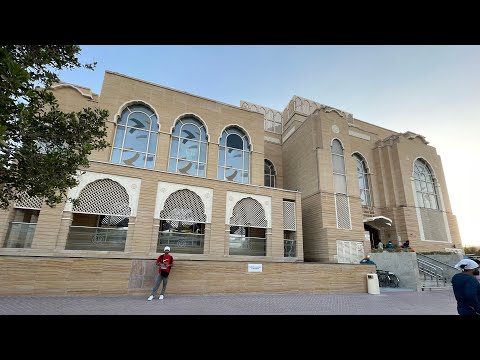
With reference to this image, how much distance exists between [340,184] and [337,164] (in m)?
1.75

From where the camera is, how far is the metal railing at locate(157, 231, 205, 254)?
45.9 feet

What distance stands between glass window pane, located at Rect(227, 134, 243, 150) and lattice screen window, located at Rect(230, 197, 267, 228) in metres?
4.19

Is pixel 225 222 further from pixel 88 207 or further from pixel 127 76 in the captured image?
pixel 127 76

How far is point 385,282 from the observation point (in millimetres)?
14008

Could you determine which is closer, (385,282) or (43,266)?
(43,266)

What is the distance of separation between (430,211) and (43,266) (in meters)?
28.6

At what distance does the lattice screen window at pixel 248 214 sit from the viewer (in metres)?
16.2

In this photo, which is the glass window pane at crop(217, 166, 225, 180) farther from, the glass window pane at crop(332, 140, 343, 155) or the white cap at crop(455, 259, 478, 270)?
the white cap at crop(455, 259, 478, 270)

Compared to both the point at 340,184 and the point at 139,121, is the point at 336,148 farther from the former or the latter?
the point at 139,121

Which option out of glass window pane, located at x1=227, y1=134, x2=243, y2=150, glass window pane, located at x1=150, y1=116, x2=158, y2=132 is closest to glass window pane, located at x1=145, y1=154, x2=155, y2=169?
glass window pane, located at x1=150, y1=116, x2=158, y2=132

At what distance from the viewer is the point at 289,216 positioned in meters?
17.7
